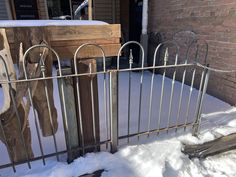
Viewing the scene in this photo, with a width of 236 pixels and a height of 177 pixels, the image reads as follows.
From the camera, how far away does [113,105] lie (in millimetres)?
1857

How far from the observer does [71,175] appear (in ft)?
5.65

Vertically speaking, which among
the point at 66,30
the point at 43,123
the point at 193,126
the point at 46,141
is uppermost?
the point at 66,30

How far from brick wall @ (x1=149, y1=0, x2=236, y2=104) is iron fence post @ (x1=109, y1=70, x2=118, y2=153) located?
2421 millimetres

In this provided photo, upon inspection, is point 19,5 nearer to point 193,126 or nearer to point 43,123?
point 43,123

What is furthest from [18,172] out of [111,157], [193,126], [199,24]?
[199,24]

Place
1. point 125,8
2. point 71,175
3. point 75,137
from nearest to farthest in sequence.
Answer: point 71,175
point 75,137
point 125,8

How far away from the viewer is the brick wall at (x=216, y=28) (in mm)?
3291

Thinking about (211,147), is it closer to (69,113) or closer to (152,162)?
(152,162)

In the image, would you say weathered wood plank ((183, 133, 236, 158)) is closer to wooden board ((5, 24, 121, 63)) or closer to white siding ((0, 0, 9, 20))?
wooden board ((5, 24, 121, 63))

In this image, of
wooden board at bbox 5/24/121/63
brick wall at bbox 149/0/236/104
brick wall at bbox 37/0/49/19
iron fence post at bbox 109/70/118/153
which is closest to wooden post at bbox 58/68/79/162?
wooden board at bbox 5/24/121/63

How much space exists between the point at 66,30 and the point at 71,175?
48.0 inches

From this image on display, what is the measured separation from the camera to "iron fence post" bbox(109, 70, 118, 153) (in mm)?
1779

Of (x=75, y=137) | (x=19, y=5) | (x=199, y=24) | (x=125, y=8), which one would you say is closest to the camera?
(x=75, y=137)

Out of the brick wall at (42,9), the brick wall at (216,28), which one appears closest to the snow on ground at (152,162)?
the brick wall at (216,28)
